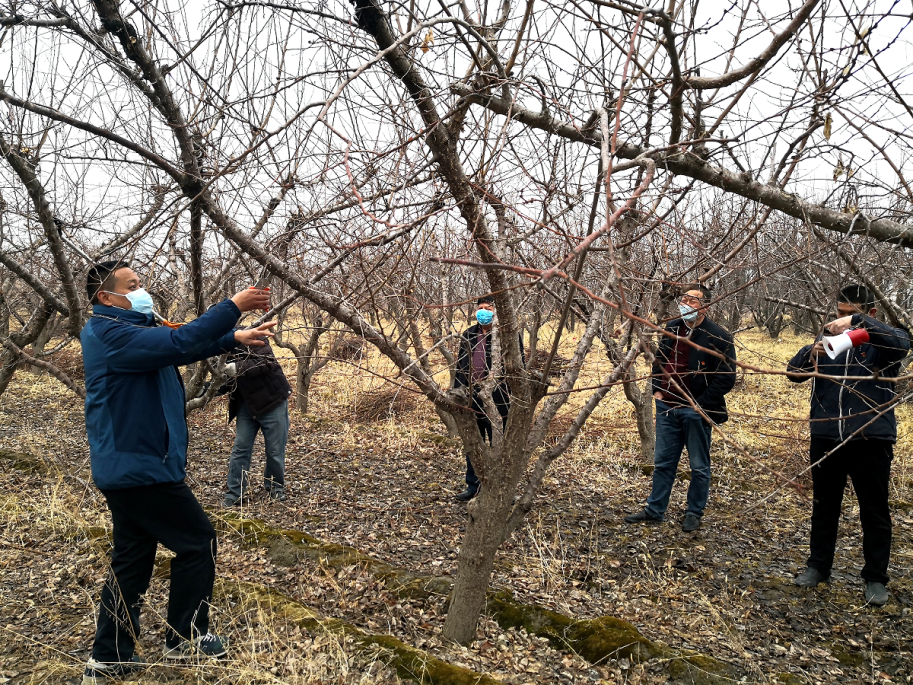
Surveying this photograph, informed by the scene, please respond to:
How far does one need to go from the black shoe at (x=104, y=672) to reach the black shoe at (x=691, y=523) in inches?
152

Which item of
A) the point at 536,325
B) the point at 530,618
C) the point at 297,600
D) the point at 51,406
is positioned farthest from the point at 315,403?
the point at 536,325

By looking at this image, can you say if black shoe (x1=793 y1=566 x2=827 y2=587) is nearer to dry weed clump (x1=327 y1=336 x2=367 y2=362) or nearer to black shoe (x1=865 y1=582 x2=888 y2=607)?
black shoe (x1=865 y1=582 x2=888 y2=607)

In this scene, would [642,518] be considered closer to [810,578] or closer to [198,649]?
[810,578]

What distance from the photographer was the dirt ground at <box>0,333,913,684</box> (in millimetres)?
2965

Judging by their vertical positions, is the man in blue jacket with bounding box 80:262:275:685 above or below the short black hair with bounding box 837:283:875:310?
below

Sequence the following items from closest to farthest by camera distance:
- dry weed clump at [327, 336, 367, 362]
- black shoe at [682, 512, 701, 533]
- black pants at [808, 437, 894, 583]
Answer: dry weed clump at [327, 336, 367, 362] → black pants at [808, 437, 894, 583] → black shoe at [682, 512, 701, 533]

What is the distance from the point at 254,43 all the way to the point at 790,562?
16.0 feet

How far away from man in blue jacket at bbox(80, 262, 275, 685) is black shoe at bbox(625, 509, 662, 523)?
3424 mm

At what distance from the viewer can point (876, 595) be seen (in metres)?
3.60

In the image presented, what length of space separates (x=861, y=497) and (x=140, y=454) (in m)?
3.93

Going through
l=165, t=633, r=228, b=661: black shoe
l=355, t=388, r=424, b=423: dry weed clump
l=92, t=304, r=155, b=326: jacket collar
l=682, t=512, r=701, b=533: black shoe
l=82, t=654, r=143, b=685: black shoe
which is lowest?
l=82, t=654, r=143, b=685: black shoe

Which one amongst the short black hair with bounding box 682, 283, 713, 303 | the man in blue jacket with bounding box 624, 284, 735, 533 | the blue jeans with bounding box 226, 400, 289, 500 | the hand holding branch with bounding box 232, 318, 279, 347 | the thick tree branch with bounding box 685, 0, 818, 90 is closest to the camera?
the thick tree branch with bounding box 685, 0, 818, 90

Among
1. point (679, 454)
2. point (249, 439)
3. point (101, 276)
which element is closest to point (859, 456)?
Answer: point (679, 454)

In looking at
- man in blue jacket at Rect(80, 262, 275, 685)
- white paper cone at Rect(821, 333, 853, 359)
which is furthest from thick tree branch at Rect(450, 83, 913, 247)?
man in blue jacket at Rect(80, 262, 275, 685)
